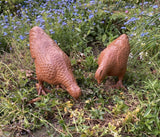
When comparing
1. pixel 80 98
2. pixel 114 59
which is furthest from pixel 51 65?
pixel 114 59

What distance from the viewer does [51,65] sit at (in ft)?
5.79

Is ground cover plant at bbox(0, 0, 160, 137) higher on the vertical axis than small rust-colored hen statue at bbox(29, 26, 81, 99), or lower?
lower

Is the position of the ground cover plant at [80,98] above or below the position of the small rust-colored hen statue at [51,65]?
below

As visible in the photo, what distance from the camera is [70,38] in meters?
2.84

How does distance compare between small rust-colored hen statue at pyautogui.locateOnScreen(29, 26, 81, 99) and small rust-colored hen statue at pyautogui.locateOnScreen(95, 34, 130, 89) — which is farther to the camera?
small rust-colored hen statue at pyautogui.locateOnScreen(95, 34, 130, 89)

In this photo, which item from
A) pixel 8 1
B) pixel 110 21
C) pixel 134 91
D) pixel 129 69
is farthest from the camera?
pixel 8 1

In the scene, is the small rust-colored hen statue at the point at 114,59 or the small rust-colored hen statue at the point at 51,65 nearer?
the small rust-colored hen statue at the point at 51,65

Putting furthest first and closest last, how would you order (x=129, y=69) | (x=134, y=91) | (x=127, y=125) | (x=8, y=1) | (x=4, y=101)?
1. (x=8, y=1)
2. (x=129, y=69)
3. (x=134, y=91)
4. (x=4, y=101)
5. (x=127, y=125)

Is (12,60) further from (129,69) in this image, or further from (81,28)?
(129,69)

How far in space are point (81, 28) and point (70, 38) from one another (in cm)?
39

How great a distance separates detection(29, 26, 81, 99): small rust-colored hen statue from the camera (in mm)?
1727

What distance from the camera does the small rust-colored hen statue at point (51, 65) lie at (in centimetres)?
173

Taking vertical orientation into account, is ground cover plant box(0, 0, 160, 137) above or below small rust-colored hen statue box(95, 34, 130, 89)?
below

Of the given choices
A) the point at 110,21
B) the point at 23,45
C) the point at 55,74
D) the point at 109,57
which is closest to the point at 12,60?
the point at 23,45
